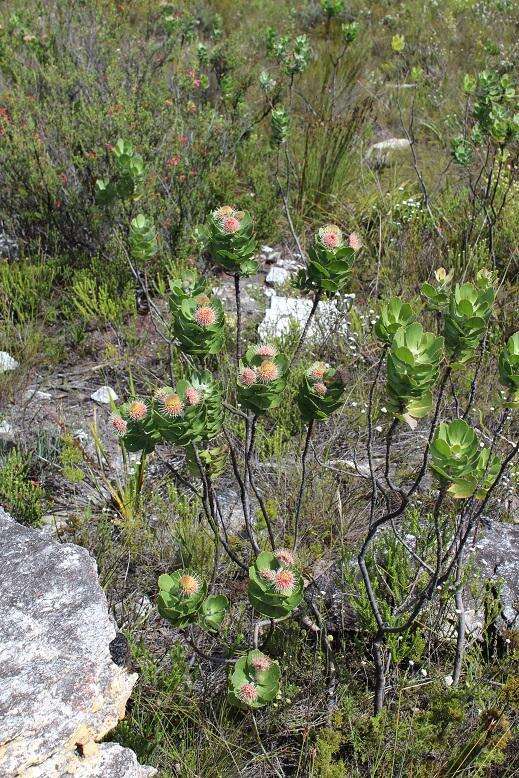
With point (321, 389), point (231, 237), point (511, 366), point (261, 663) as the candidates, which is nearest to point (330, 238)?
point (231, 237)

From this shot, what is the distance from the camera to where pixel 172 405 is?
1524 millimetres

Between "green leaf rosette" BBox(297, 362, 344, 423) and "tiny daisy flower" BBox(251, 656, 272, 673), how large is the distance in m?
0.64

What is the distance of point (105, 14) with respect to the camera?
6.70 m

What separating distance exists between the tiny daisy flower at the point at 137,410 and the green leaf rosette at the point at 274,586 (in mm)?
477

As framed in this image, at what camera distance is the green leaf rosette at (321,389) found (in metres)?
1.74

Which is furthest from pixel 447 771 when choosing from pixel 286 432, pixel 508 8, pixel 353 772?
pixel 508 8

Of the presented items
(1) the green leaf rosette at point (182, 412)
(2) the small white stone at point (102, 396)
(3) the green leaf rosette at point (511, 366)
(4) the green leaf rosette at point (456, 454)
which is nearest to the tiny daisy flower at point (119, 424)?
(1) the green leaf rosette at point (182, 412)

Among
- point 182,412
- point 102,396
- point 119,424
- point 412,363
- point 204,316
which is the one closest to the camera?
point 412,363

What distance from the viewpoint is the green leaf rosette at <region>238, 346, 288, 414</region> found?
166cm

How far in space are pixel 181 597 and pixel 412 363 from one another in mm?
825

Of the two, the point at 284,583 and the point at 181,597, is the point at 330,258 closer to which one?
the point at 284,583

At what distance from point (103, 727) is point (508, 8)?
971 cm

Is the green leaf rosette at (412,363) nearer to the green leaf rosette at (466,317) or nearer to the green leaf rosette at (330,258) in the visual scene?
the green leaf rosette at (466,317)

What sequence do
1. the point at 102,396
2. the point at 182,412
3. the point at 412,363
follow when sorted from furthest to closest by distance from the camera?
the point at 102,396
the point at 182,412
the point at 412,363
